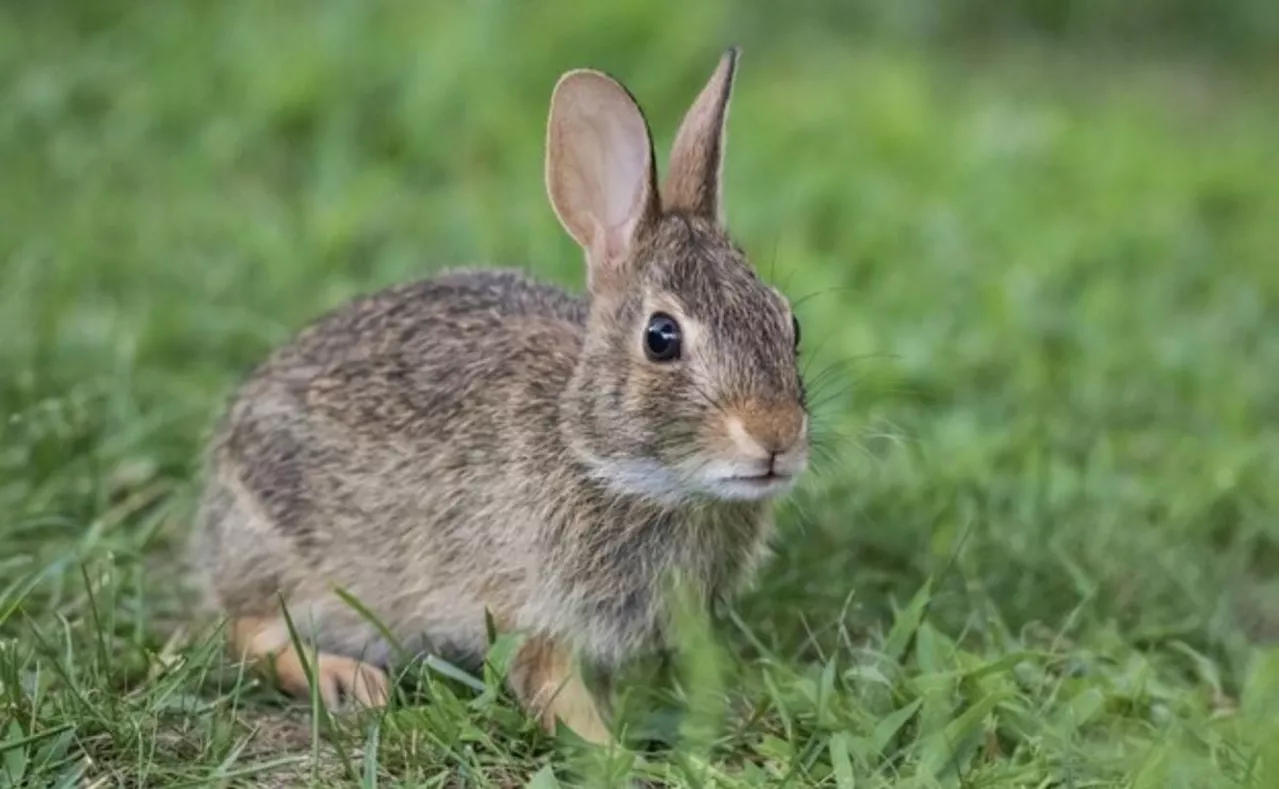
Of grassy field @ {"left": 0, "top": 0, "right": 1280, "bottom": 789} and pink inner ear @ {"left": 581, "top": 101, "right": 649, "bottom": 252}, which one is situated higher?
pink inner ear @ {"left": 581, "top": 101, "right": 649, "bottom": 252}

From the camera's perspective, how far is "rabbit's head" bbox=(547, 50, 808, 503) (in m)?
3.72

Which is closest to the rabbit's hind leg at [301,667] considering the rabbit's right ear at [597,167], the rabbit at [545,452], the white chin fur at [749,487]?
the rabbit at [545,452]

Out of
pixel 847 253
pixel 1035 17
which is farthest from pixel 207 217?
pixel 1035 17

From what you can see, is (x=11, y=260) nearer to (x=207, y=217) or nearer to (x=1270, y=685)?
(x=207, y=217)

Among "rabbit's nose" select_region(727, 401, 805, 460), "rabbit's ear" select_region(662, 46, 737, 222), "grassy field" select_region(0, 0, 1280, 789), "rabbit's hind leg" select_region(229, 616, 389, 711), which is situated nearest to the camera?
"rabbit's nose" select_region(727, 401, 805, 460)

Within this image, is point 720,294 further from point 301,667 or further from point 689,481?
point 301,667

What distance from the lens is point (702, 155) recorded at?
4.18 metres

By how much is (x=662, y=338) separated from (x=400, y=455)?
2.53 feet

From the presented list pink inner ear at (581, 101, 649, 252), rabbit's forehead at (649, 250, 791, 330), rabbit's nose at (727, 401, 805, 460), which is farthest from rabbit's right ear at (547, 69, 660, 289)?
rabbit's nose at (727, 401, 805, 460)

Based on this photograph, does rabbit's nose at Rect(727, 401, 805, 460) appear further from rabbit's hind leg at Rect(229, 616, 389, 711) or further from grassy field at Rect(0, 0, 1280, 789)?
rabbit's hind leg at Rect(229, 616, 389, 711)

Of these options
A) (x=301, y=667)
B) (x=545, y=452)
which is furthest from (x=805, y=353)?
(x=301, y=667)

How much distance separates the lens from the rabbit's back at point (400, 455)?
4203mm

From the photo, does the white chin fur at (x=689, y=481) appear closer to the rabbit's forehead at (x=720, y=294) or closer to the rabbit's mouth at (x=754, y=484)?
the rabbit's mouth at (x=754, y=484)

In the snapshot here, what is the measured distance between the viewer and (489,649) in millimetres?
3980
